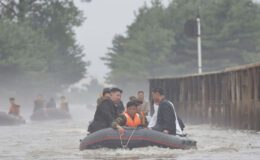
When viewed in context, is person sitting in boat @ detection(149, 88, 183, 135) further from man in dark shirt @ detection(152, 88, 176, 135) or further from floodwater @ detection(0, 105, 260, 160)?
floodwater @ detection(0, 105, 260, 160)

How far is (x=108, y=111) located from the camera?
70.3 feet

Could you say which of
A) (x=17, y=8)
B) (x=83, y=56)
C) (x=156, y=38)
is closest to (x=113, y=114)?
(x=17, y=8)

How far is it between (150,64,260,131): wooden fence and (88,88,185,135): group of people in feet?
32.4

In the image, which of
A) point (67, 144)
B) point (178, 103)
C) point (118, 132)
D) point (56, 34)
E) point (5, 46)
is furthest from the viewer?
point (56, 34)

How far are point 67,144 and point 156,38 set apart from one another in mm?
65406

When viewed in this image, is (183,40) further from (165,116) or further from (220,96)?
(165,116)

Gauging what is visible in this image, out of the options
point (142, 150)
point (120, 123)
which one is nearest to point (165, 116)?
point (142, 150)

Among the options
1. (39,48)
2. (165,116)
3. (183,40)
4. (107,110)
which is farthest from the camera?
(39,48)

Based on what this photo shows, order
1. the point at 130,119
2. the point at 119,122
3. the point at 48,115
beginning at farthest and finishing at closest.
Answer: the point at 48,115 → the point at 130,119 → the point at 119,122

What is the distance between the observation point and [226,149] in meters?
22.4

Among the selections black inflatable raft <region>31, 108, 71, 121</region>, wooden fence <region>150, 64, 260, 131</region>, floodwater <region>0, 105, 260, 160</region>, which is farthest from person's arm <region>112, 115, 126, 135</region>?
black inflatable raft <region>31, 108, 71, 121</region>

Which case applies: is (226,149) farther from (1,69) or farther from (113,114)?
(1,69)

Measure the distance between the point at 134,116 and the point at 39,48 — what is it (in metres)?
77.1

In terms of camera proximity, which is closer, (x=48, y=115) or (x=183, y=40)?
(x=48, y=115)
